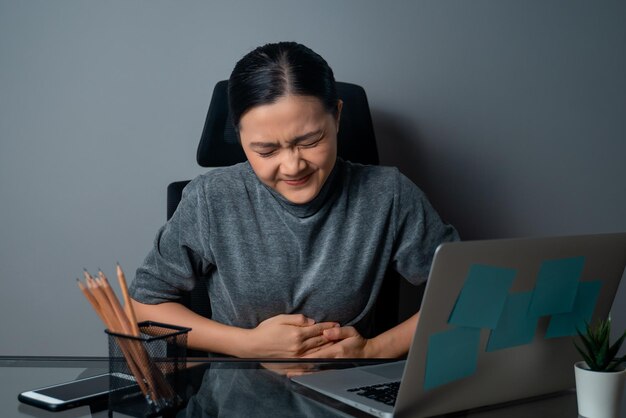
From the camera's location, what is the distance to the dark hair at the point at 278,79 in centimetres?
119

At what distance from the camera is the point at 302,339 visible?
1.18 metres

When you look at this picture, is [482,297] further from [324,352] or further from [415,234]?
[415,234]

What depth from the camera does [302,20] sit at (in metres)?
1.74

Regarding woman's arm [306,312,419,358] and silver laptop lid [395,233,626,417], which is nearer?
silver laptop lid [395,233,626,417]

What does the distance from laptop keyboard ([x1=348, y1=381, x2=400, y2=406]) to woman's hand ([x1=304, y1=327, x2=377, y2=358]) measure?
320mm

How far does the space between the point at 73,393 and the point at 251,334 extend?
42 cm

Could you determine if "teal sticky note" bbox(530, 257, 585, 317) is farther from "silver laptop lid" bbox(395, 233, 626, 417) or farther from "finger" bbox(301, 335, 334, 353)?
"finger" bbox(301, 335, 334, 353)

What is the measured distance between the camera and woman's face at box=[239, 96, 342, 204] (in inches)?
46.1

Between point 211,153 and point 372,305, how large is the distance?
1.42 feet

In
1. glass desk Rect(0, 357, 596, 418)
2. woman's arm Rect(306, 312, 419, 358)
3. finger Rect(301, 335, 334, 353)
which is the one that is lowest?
woman's arm Rect(306, 312, 419, 358)

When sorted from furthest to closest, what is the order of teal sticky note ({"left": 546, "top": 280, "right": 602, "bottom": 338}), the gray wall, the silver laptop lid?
the gray wall < teal sticky note ({"left": 546, "top": 280, "right": 602, "bottom": 338}) < the silver laptop lid

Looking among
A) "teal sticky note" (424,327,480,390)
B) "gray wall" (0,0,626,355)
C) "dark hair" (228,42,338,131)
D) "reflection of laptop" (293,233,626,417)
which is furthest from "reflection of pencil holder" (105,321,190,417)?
"gray wall" (0,0,626,355)

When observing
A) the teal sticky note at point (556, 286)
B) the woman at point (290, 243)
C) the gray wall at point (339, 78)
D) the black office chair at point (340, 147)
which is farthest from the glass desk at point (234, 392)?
the gray wall at point (339, 78)

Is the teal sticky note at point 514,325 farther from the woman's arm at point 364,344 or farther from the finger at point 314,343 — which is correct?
the finger at point 314,343
